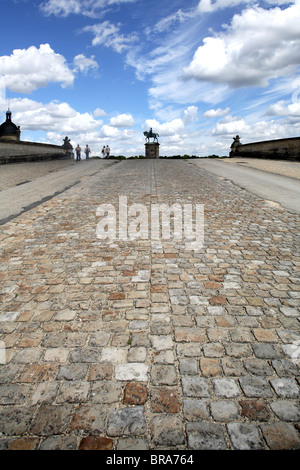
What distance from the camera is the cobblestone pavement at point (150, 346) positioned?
2.08 meters

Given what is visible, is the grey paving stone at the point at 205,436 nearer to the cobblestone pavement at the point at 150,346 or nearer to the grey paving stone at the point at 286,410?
the cobblestone pavement at the point at 150,346

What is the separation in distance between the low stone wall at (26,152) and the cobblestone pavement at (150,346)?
71.5 ft

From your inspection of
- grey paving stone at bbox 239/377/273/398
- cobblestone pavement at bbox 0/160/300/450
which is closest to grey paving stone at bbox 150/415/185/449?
cobblestone pavement at bbox 0/160/300/450

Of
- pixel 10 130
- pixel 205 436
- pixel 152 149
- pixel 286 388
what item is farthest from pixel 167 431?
pixel 10 130

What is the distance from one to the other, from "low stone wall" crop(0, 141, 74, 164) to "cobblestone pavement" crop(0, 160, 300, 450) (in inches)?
858

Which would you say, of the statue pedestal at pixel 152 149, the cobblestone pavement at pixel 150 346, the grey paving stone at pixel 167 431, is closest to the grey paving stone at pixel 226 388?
the cobblestone pavement at pixel 150 346

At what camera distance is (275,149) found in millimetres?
26891

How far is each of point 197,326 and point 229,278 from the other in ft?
4.39

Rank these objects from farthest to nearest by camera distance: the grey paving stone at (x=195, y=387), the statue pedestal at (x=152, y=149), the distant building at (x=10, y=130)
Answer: the statue pedestal at (x=152, y=149)
the distant building at (x=10, y=130)
the grey paving stone at (x=195, y=387)

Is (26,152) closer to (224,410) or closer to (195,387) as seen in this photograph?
(195,387)

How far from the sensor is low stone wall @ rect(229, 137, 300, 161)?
24.3 m

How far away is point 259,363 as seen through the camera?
2.67 metres

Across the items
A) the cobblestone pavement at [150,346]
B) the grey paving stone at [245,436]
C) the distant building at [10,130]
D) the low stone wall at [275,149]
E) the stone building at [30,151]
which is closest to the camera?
the grey paving stone at [245,436]

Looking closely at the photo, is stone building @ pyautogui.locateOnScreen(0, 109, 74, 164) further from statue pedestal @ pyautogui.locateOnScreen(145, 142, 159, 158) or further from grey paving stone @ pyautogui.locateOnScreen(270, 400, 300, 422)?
grey paving stone @ pyautogui.locateOnScreen(270, 400, 300, 422)
